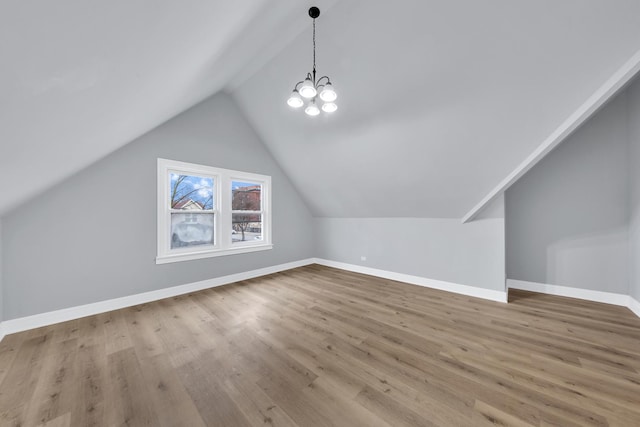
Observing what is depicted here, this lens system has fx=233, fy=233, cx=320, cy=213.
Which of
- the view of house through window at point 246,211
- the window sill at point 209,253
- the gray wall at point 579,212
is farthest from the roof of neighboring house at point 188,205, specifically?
the gray wall at point 579,212

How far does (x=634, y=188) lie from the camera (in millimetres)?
2924

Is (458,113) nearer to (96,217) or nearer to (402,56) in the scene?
(402,56)

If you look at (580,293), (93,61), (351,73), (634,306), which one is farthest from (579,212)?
(93,61)

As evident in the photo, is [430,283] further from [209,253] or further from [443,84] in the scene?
[209,253]

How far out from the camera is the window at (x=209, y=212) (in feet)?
11.4

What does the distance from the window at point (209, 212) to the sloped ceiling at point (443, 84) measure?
4.43ft

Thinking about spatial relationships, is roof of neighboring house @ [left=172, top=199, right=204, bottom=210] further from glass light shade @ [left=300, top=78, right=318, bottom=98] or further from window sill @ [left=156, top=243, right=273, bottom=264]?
glass light shade @ [left=300, top=78, right=318, bottom=98]

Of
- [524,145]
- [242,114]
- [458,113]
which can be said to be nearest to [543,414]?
[524,145]

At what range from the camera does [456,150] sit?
281 cm

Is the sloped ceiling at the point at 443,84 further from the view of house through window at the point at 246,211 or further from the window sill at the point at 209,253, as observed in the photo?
the window sill at the point at 209,253

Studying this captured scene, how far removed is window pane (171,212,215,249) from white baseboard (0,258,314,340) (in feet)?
2.17

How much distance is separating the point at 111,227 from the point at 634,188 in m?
6.68

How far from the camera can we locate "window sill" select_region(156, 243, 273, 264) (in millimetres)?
3441

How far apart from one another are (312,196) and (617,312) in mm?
4714
